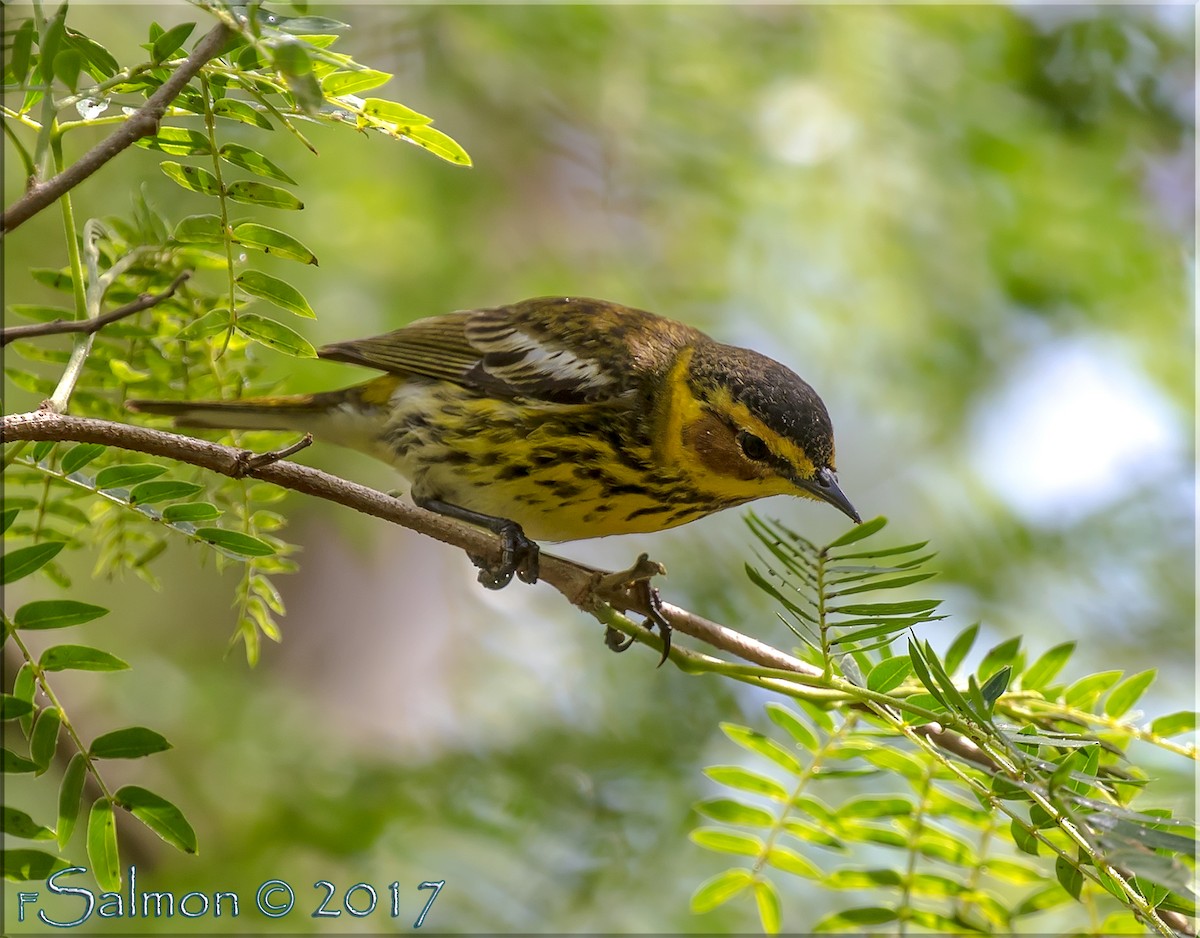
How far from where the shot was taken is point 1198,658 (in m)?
3.81

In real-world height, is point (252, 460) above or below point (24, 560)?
above

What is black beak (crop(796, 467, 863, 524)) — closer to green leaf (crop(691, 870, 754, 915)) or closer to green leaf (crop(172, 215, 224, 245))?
green leaf (crop(691, 870, 754, 915))

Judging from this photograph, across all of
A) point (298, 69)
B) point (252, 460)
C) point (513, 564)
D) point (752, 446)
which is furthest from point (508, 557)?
point (298, 69)

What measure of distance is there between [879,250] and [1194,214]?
2.17 metres

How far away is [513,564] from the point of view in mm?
2771

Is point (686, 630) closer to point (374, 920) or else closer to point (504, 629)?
point (374, 920)

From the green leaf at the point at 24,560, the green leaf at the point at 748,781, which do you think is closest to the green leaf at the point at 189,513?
the green leaf at the point at 24,560

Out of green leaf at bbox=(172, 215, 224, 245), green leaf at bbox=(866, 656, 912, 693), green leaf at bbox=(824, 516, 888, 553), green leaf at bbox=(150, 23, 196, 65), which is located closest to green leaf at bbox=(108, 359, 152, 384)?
green leaf at bbox=(172, 215, 224, 245)

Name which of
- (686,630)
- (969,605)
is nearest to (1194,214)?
(969,605)

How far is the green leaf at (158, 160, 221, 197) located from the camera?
1.75m

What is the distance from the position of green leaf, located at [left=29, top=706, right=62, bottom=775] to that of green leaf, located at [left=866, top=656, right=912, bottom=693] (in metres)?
1.18

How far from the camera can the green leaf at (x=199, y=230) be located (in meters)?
1.88

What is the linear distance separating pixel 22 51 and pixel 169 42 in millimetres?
204

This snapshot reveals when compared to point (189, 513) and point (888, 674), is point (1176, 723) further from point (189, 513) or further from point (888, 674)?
point (189, 513)
